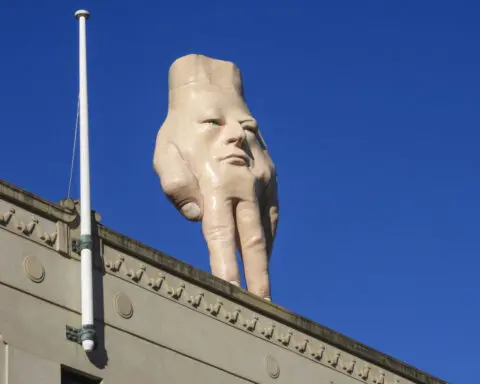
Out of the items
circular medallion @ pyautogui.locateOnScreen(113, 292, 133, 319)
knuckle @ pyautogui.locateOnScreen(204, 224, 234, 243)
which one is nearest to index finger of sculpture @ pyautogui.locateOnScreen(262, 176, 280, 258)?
knuckle @ pyautogui.locateOnScreen(204, 224, 234, 243)

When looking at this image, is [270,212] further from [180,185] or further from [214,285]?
[214,285]

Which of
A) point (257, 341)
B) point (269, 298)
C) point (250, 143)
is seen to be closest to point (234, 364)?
point (257, 341)

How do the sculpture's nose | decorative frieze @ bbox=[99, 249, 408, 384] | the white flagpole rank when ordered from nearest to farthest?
the white flagpole → decorative frieze @ bbox=[99, 249, 408, 384] → the sculpture's nose

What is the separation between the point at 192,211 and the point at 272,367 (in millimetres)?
4164

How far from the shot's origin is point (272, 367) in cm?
2633

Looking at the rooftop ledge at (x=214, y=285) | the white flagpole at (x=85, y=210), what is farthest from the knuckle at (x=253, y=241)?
the white flagpole at (x=85, y=210)

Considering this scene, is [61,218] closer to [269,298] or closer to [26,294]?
[26,294]

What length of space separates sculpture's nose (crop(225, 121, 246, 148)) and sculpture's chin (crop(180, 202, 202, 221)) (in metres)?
1.40

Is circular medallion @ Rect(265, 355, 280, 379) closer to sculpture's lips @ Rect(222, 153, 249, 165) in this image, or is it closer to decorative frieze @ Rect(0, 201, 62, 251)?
sculpture's lips @ Rect(222, 153, 249, 165)

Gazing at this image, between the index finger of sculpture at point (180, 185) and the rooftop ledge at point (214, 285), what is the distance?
318 cm

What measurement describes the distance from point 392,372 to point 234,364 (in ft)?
14.6

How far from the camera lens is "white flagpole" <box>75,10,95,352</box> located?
23.1 meters

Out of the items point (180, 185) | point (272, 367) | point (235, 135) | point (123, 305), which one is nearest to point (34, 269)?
point (123, 305)

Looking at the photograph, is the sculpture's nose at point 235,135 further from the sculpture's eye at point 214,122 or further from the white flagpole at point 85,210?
the white flagpole at point 85,210
